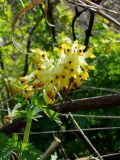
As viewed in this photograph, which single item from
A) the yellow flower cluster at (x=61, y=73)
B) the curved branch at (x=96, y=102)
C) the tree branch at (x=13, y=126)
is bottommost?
the tree branch at (x=13, y=126)

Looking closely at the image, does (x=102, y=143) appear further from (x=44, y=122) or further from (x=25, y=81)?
(x=25, y=81)

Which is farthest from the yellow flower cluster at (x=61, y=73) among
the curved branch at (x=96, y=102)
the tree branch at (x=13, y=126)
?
the tree branch at (x=13, y=126)

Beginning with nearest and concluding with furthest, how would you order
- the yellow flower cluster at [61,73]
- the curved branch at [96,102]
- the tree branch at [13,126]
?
the yellow flower cluster at [61,73]
the curved branch at [96,102]
the tree branch at [13,126]

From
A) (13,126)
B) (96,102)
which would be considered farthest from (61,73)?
(13,126)

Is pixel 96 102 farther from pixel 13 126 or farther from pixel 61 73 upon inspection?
A: pixel 13 126

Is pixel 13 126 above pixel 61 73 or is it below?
below

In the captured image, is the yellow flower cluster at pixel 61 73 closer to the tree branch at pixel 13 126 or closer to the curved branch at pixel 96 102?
the curved branch at pixel 96 102

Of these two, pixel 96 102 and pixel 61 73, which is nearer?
pixel 61 73

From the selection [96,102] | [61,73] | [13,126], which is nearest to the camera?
[61,73]

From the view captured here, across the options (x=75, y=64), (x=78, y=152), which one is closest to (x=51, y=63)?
(x=75, y=64)

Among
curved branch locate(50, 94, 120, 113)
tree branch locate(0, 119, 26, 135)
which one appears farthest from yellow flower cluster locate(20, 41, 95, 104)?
tree branch locate(0, 119, 26, 135)

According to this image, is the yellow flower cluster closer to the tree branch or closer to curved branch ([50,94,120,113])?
curved branch ([50,94,120,113])

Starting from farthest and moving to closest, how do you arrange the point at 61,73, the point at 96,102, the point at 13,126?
the point at 13,126
the point at 96,102
the point at 61,73

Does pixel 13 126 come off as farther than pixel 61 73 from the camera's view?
Yes
